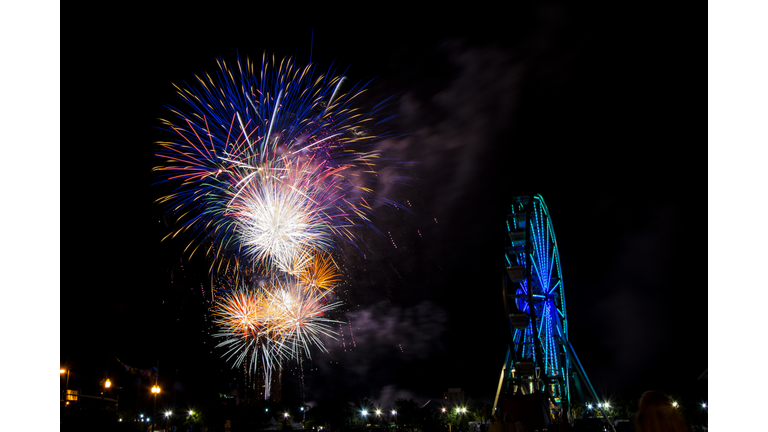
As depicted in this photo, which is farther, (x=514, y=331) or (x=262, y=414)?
(x=262, y=414)

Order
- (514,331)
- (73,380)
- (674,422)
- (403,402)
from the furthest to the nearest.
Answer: (403,402)
(73,380)
(514,331)
(674,422)

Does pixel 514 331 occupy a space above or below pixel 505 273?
below

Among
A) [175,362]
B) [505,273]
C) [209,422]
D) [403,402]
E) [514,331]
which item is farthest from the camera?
[403,402]
